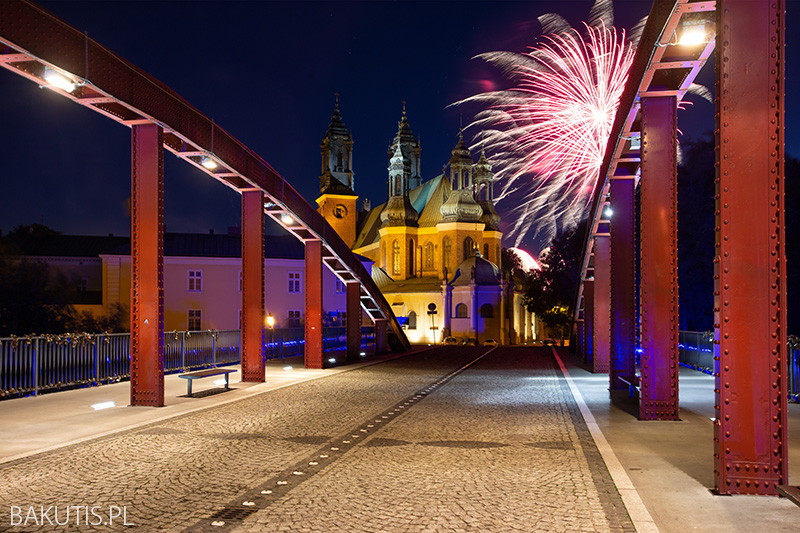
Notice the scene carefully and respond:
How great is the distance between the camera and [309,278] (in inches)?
1017

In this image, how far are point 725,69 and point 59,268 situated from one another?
6819cm

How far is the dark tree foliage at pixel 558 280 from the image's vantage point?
6512 cm

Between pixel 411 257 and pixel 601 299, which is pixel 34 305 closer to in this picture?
pixel 601 299

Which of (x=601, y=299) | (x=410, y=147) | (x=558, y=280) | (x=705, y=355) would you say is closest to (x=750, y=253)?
(x=601, y=299)

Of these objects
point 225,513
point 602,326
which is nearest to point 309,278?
point 602,326

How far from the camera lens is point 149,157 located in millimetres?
14711

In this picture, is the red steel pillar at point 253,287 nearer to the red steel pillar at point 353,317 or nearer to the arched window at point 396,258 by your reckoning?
the red steel pillar at point 353,317

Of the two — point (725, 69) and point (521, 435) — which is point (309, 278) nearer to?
point (521, 435)

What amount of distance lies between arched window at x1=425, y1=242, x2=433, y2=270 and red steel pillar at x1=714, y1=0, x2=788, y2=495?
8480 centimetres

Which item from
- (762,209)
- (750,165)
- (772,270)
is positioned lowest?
(772,270)

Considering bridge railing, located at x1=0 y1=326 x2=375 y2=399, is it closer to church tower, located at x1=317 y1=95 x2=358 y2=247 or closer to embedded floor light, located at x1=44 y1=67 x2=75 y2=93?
embedded floor light, located at x1=44 y1=67 x2=75 y2=93

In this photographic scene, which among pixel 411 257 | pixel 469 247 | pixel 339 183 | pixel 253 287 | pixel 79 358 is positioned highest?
pixel 339 183

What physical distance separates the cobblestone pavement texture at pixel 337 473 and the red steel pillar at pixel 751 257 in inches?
58.1

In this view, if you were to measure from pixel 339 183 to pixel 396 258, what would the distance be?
48.7 ft
